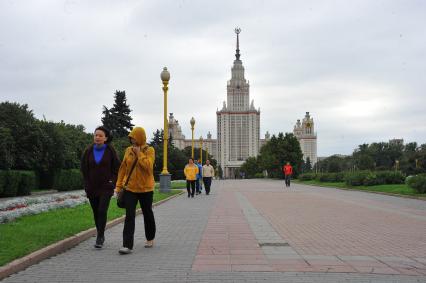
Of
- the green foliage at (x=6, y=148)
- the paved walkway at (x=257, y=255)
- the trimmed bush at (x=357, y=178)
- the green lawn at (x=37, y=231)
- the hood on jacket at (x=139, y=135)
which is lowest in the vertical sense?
the paved walkway at (x=257, y=255)

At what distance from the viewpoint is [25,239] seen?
731cm

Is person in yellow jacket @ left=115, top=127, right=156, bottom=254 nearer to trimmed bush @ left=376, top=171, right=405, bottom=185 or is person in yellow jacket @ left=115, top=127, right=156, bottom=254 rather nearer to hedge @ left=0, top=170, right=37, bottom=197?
hedge @ left=0, top=170, right=37, bottom=197

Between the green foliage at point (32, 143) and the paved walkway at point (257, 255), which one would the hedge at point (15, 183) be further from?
the paved walkway at point (257, 255)

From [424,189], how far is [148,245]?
52.8 feet

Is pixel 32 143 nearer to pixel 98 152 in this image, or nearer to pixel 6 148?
pixel 6 148

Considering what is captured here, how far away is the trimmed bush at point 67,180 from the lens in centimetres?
3459

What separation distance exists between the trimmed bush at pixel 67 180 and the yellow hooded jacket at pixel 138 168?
2884 cm

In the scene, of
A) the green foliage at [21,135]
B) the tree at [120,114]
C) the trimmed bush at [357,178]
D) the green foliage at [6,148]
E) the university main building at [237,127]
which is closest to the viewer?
the green foliage at [6,148]

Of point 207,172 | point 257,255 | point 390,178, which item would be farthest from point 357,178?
point 257,255

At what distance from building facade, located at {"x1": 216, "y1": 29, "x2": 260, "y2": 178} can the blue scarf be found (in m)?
159

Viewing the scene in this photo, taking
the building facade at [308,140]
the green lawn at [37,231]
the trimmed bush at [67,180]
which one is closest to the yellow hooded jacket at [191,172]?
the green lawn at [37,231]

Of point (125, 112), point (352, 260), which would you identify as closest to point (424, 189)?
point (352, 260)

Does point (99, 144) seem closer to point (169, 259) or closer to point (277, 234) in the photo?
point (169, 259)

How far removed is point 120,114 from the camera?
238 ft
